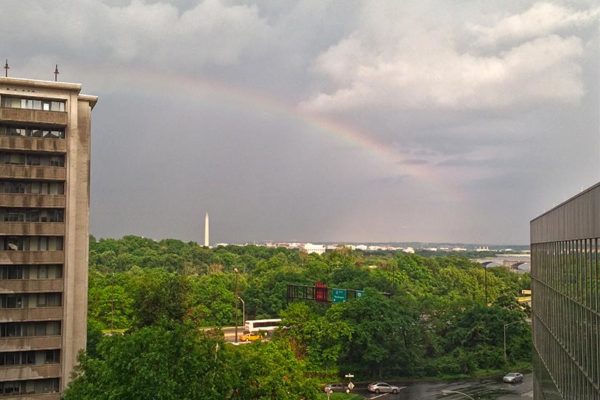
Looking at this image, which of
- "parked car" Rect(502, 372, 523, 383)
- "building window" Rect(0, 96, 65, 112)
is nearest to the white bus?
"parked car" Rect(502, 372, 523, 383)

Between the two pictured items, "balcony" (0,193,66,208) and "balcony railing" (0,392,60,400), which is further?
"balcony" (0,193,66,208)

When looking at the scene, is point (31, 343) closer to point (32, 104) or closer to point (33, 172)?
point (33, 172)

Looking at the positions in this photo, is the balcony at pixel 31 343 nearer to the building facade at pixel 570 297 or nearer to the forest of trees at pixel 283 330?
the forest of trees at pixel 283 330

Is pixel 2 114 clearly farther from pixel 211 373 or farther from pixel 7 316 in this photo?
pixel 211 373

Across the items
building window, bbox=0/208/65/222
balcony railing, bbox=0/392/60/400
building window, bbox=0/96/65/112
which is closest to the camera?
balcony railing, bbox=0/392/60/400

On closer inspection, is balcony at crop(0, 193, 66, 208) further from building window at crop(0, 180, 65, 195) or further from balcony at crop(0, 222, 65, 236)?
balcony at crop(0, 222, 65, 236)

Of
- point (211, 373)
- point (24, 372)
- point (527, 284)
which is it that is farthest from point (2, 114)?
point (527, 284)
